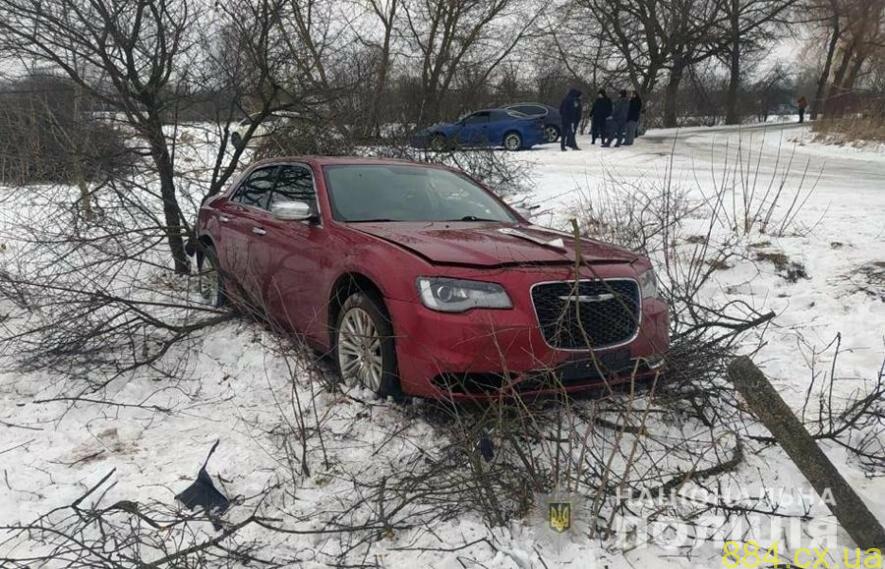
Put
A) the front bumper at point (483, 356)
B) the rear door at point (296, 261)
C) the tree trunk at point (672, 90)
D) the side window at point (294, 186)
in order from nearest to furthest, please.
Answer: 1. the front bumper at point (483, 356)
2. the rear door at point (296, 261)
3. the side window at point (294, 186)
4. the tree trunk at point (672, 90)

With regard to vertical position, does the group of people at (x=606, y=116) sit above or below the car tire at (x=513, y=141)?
above

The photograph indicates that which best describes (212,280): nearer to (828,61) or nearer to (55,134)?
(55,134)

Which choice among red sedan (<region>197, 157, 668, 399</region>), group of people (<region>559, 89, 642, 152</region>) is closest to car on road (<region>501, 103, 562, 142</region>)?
group of people (<region>559, 89, 642, 152</region>)

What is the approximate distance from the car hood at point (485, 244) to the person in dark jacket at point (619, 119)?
14.7m

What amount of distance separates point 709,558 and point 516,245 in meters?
1.81

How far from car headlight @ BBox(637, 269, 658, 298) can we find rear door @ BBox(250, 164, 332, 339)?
73.6 inches

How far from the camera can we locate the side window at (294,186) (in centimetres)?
427

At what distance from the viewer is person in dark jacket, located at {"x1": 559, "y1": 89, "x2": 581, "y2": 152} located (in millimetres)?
16766

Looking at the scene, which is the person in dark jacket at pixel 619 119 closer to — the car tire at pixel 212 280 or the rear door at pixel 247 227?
the rear door at pixel 247 227

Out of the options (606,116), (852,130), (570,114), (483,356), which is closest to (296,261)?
(483,356)

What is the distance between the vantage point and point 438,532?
2.40m

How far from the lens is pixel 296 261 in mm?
4012

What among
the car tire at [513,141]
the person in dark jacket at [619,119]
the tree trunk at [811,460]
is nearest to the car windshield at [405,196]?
the tree trunk at [811,460]

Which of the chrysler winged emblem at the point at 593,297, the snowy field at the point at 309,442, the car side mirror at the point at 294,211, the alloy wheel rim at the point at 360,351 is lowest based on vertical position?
the snowy field at the point at 309,442
